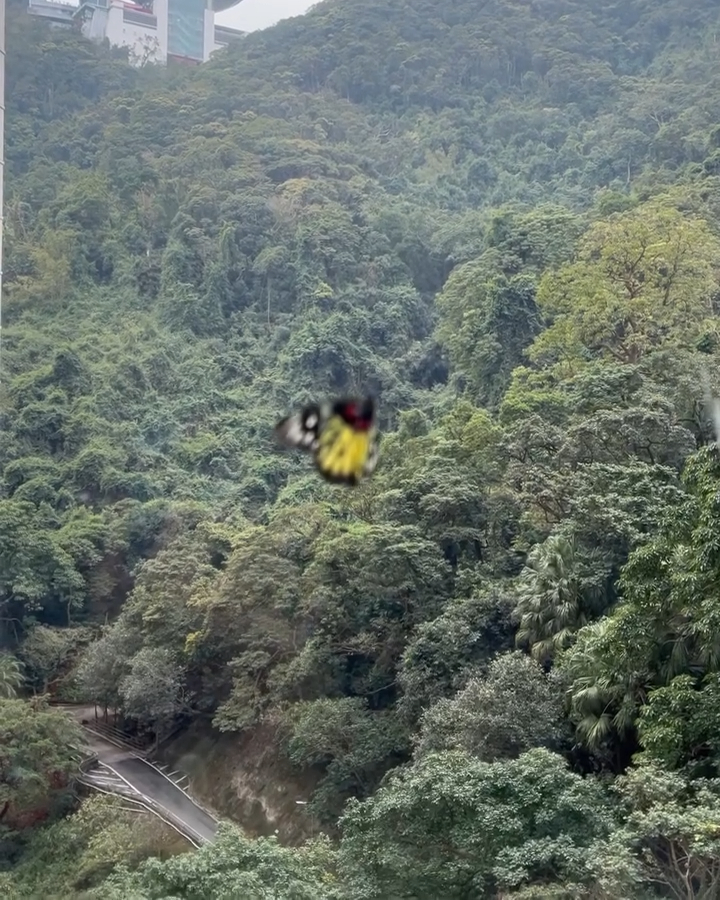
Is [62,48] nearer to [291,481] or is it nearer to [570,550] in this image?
[291,481]

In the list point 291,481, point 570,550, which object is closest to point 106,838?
point 570,550

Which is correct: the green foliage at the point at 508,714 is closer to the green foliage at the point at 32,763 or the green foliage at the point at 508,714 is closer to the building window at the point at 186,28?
the green foliage at the point at 32,763

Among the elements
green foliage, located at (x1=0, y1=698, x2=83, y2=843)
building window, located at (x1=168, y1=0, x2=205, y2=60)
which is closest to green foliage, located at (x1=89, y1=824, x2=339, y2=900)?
green foliage, located at (x1=0, y1=698, x2=83, y2=843)

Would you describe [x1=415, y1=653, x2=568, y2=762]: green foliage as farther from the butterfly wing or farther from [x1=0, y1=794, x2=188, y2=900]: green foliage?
the butterfly wing

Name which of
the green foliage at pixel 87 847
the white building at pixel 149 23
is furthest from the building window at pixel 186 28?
the green foliage at pixel 87 847

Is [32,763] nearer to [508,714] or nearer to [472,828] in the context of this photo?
[508,714]
